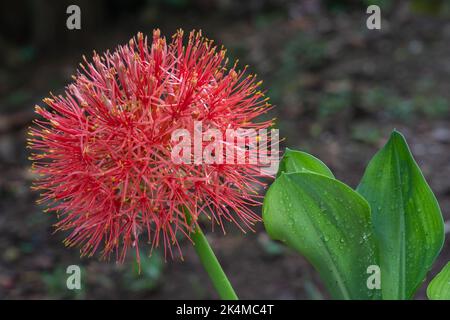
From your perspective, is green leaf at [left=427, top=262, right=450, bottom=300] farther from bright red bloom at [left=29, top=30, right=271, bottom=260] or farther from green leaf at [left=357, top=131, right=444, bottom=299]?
bright red bloom at [left=29, top=30, right=271, bottom=260]

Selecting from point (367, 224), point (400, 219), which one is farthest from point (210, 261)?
point (400, 219)

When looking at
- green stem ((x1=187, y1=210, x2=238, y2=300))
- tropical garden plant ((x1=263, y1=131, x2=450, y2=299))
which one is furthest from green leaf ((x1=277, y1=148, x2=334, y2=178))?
green stem ((x1=187, y1=210, x2=238, y2=300))

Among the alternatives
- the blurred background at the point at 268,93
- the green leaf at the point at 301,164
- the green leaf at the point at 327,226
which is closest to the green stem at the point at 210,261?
the green leaf at the point at 327,226

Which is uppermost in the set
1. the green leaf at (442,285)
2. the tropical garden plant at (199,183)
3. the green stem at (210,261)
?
the tropical garden plant at (199,183)

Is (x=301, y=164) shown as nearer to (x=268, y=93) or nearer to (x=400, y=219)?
(x=400, y=219)

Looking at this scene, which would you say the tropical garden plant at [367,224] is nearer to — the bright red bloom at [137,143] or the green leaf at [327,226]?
the green leaf at [327,226]

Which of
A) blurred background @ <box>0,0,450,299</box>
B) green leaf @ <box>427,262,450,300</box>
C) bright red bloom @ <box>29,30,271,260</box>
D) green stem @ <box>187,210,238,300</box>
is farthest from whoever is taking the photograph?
blurred background @ <box>0,0,450,299</box>
